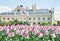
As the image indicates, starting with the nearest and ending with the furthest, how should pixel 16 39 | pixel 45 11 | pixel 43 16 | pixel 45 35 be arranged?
1. pixel 16 39
2. pixel 45 35
3. pixel 43 16
4. pixel 45 11

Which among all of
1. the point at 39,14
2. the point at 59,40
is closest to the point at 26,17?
the point at 39,14

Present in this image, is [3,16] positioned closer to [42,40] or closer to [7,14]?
[7,14]

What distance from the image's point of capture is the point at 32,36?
17.6 ft

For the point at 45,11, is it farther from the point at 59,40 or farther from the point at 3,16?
the point at 59,40

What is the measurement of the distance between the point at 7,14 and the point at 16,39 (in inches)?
2952

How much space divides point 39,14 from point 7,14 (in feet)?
34.6

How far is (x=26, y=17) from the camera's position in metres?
78.3

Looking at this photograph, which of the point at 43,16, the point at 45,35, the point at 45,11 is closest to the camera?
the point at 45,35

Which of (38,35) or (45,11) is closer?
(38,35)

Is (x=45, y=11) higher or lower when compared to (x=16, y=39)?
lower

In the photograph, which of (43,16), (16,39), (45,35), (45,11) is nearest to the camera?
(16,39)

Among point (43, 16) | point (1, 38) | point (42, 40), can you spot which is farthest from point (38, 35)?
point (43, 16)

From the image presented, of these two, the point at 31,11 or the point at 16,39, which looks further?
the point at 31,11

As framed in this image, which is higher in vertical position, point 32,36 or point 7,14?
point 32,36
